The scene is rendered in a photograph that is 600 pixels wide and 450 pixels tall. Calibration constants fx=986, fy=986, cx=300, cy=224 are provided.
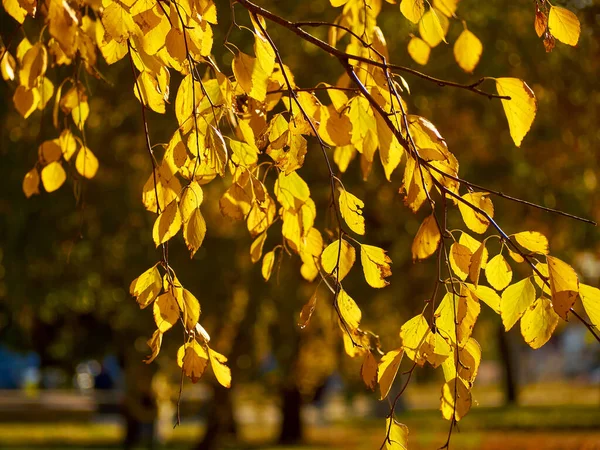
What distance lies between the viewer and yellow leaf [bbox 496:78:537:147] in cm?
207

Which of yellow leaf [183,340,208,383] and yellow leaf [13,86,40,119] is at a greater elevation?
yellow leaf [13,86,40,119]

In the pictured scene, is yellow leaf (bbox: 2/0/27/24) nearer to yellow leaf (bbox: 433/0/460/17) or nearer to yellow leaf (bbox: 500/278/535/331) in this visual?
yellow leaf (bbox: 433/0/460/17)

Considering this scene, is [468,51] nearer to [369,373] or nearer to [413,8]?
[413,8]

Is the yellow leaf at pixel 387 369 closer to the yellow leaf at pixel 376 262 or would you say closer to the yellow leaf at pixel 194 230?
the yellow leaf at pixel 376 262

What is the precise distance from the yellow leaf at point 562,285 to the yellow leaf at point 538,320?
10 cm

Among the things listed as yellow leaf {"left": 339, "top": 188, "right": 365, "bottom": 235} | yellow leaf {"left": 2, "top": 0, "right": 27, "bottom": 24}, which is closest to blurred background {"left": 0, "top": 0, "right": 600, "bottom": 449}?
yellow leaf {"left": 2, "top": 0, "right": 27, "bottom": 24}

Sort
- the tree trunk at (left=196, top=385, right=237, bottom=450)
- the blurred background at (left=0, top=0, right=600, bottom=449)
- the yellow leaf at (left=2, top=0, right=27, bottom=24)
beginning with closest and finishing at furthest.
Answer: the yellow leaf at (left=2, top=0, right=27, bottom=24) → the blurred background at (left=0, top=0, right=600, bottom=449) → the tree trunk at (left=196, top=385, right=237, bottom=450)

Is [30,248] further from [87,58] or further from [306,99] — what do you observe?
[306,99]

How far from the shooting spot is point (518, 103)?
2.09 meters

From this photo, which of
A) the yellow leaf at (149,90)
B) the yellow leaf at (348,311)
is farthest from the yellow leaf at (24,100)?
the yellow leaf at (348,311)

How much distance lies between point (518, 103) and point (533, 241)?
1.05 ft

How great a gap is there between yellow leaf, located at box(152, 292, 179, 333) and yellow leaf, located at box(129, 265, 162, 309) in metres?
0.03

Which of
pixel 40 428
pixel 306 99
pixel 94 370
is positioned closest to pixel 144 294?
pixel 306 99

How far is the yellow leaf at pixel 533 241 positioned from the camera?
6.36 feet
